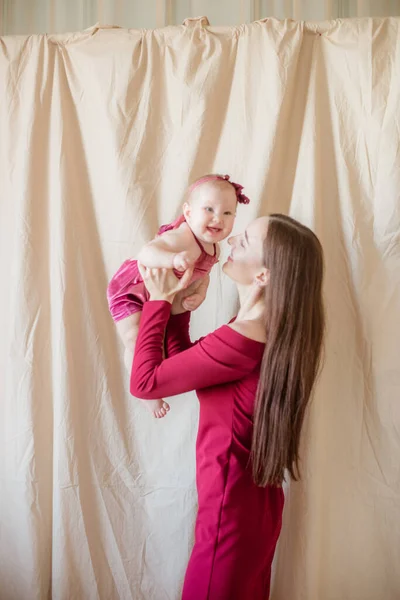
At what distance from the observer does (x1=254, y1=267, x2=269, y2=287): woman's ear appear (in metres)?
1.19

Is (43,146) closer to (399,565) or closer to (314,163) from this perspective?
(314,163)

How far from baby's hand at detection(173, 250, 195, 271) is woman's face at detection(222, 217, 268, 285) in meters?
0.11

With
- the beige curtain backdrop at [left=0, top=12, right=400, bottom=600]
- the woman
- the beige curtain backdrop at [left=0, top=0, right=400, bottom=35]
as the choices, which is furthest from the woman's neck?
the beige curtain backdrop at [left=0, top=0, right=400, bottom=35]

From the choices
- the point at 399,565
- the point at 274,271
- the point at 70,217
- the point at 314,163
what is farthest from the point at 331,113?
the point at 399,565

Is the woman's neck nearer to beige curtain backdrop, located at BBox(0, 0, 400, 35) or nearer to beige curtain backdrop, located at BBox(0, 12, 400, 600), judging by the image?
beige curtain backdrop, located at BBox(0, 12, 400, 600)

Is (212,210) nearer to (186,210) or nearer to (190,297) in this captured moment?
(186,210)

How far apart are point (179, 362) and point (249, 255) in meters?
0.28

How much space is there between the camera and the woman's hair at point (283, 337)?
1167mm

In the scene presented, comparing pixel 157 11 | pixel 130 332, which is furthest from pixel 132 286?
pixel 157 11

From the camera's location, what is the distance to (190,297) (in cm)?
132

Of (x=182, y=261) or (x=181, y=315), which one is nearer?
(x=182, y=261)

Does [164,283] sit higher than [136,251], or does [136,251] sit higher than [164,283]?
[136,251]

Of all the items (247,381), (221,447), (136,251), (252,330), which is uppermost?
(136,251)

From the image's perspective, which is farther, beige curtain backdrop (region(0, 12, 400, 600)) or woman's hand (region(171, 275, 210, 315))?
beige curtain backdrop (region(0, 12, 400, 600))
